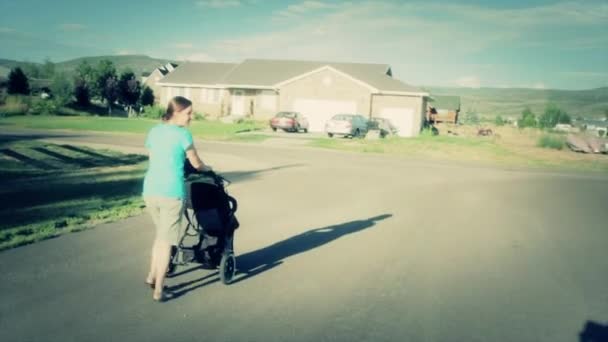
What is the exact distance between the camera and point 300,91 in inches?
1531

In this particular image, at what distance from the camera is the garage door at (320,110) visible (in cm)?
3797

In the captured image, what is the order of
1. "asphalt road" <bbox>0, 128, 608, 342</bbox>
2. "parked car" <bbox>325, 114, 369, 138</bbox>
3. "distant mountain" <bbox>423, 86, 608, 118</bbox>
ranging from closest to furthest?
1. "asphalt road" <bbox>0, 128, 608, 342</bbox>
2. "parked car" <bbox>325, 114, 369, 138</bbox>
3. "distant mountain" <bbox>423, 86, 608, 118</bbox>

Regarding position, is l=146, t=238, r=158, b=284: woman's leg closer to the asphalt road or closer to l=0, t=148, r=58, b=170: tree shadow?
the asphalt road

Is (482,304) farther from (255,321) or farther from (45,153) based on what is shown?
(45,153)

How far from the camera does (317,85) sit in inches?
1508

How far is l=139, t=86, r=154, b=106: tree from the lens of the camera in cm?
5303

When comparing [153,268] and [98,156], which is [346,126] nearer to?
[98,156]

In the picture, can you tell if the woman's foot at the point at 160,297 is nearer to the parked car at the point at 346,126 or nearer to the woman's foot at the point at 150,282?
the woman's foot at the point at 150,282

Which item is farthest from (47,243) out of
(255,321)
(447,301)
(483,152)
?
(483,152)

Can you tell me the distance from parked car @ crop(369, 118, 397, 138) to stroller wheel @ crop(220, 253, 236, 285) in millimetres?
28082

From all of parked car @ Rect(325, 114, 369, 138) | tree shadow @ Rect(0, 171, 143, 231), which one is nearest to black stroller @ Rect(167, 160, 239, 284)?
tree shadow @ Rect(0, 171, 143, 231)

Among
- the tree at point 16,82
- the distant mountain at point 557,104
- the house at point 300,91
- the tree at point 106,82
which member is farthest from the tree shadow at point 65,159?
the distant mountain at point 557,104

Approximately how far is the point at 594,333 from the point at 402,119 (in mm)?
33787

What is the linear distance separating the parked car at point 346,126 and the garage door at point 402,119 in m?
6.71
